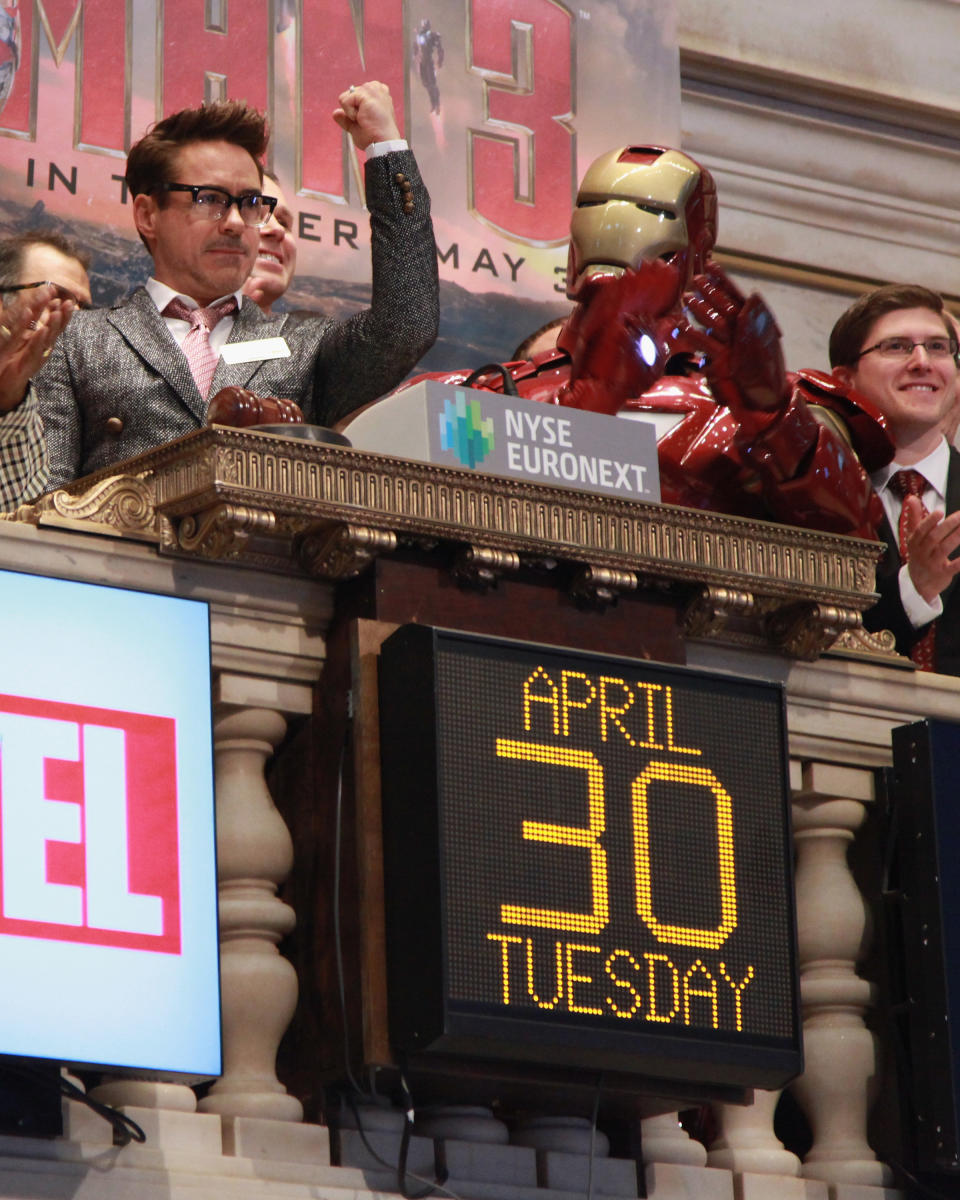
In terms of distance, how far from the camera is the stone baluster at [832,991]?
3.62 meters

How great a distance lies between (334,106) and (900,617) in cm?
227

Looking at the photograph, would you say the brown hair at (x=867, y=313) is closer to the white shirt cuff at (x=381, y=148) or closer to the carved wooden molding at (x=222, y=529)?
the white shirt cuff at (x=381, y=148)

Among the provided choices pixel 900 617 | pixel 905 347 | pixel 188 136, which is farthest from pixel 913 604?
pixel 188 136

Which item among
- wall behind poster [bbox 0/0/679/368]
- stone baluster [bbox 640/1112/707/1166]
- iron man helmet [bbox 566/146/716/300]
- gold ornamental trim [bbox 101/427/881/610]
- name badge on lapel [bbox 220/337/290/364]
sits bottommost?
stone baluster [bbox 640/1112/707/1166]

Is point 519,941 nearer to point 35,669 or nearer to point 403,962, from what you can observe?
point 403,962

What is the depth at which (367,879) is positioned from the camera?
3.24 meters

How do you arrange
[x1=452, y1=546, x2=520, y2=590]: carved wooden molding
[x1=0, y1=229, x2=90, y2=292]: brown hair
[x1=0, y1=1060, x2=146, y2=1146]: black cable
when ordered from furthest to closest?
[x1=0, y1=229, x2=90, y2=292]: brown hair < [x1=452, y1=546, x2=520, y2=590]: carved wooden molding < [x1=0, y1=1060, x2=146, y2=1146]: black cable

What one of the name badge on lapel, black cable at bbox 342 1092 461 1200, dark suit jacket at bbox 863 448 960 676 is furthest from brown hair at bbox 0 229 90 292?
black cable at bbox 342 1092 461 1200

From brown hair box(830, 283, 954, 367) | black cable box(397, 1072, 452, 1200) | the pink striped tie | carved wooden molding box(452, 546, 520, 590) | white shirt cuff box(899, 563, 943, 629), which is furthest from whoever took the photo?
brown hair box(830, 283, 954, 367)

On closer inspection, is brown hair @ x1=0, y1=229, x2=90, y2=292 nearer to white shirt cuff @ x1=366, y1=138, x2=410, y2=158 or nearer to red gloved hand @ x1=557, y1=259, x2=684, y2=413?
white shirt cuff @ x1=366, y1=138, x2=410, y2=158

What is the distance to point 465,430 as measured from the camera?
353 cm

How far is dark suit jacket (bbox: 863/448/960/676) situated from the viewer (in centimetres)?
411

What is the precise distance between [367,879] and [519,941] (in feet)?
0.62

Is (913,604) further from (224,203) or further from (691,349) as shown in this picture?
(224,203)
